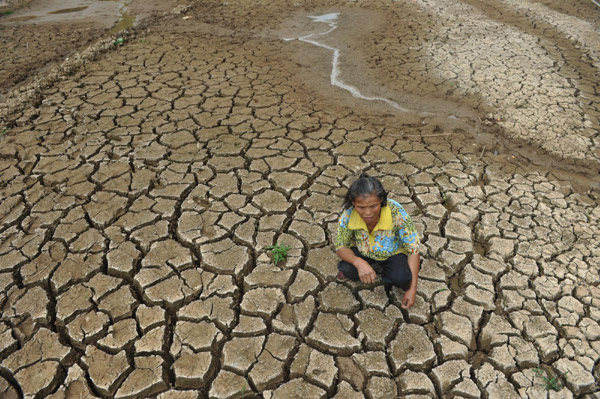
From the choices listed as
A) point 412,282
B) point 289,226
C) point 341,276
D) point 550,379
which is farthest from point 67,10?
point 550,379

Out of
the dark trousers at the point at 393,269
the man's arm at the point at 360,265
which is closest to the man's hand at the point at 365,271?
the man's arm at the point at 360,265

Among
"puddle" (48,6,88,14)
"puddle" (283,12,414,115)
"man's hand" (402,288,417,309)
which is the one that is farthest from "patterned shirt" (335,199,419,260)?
"puddle" (48,6,88,14)

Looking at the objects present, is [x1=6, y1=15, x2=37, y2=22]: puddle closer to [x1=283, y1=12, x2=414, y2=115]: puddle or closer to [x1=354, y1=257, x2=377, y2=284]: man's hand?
[x1=283, y1=12, x2=414, y2=115]: puddle

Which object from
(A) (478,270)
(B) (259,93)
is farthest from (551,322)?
(B) (259,93)

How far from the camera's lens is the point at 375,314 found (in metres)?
2.36

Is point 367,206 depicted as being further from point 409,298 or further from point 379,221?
point 409,298

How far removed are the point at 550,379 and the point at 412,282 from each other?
77 centimetres

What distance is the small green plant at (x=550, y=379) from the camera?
1996 mm

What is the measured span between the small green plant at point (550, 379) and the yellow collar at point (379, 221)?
3.25ft

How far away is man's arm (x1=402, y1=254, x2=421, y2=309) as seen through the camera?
7.21 ft

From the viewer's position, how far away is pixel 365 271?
87.0 inches

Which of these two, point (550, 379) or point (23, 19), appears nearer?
point (550, 379)

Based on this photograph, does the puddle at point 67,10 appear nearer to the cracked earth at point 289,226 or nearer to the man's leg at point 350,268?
the cracked earth at point 289,226

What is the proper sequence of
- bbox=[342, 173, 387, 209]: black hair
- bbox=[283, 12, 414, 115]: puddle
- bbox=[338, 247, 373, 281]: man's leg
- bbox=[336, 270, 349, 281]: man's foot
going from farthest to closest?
bbox=[283, 12, 414, 115]: puddle, bbox=[336, 270, 349, 281]: man's foot, bbox=[338, 247, 373, 281]: man's leg, bbox=[342, 173, 387, 209]: black hair
